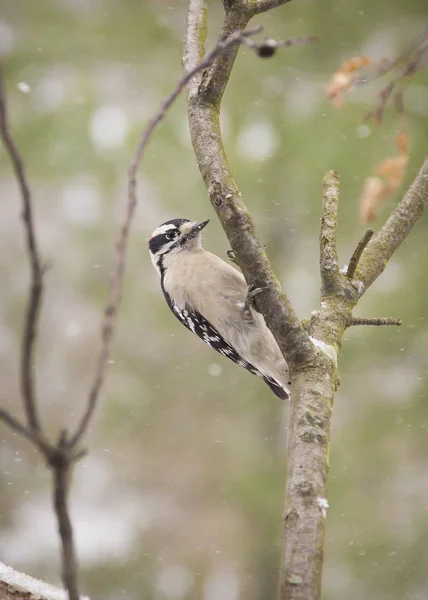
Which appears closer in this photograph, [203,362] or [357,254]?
[357,254]

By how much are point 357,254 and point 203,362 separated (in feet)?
12.7

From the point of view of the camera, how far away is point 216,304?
2984 mm

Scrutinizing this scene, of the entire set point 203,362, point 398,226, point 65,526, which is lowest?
point 65,526

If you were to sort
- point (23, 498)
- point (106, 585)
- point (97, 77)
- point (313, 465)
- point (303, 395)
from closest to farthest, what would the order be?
point (313, 465), point (303, 395), point (106, 585), point (23, 498), point (97, 77)

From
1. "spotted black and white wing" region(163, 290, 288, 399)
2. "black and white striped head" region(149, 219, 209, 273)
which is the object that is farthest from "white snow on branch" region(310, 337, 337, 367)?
"black and white striped head" region(149, 219, 209, 273)

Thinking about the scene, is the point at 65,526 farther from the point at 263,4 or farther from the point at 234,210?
the point at 263,4

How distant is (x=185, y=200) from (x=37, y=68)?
1.99m

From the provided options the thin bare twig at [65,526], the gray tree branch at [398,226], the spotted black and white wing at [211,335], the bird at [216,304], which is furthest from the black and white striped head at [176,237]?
the thin bare twig at [65,526]

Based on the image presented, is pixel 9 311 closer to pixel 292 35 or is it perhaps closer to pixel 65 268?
pixel 65 268

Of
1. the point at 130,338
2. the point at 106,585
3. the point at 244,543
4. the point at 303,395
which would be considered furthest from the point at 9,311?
the point at 303,395

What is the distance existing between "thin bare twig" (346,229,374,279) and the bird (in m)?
0.79

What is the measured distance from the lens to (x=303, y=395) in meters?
1.68

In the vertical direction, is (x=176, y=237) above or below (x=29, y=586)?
above

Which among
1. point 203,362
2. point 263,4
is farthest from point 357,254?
point 203,362
